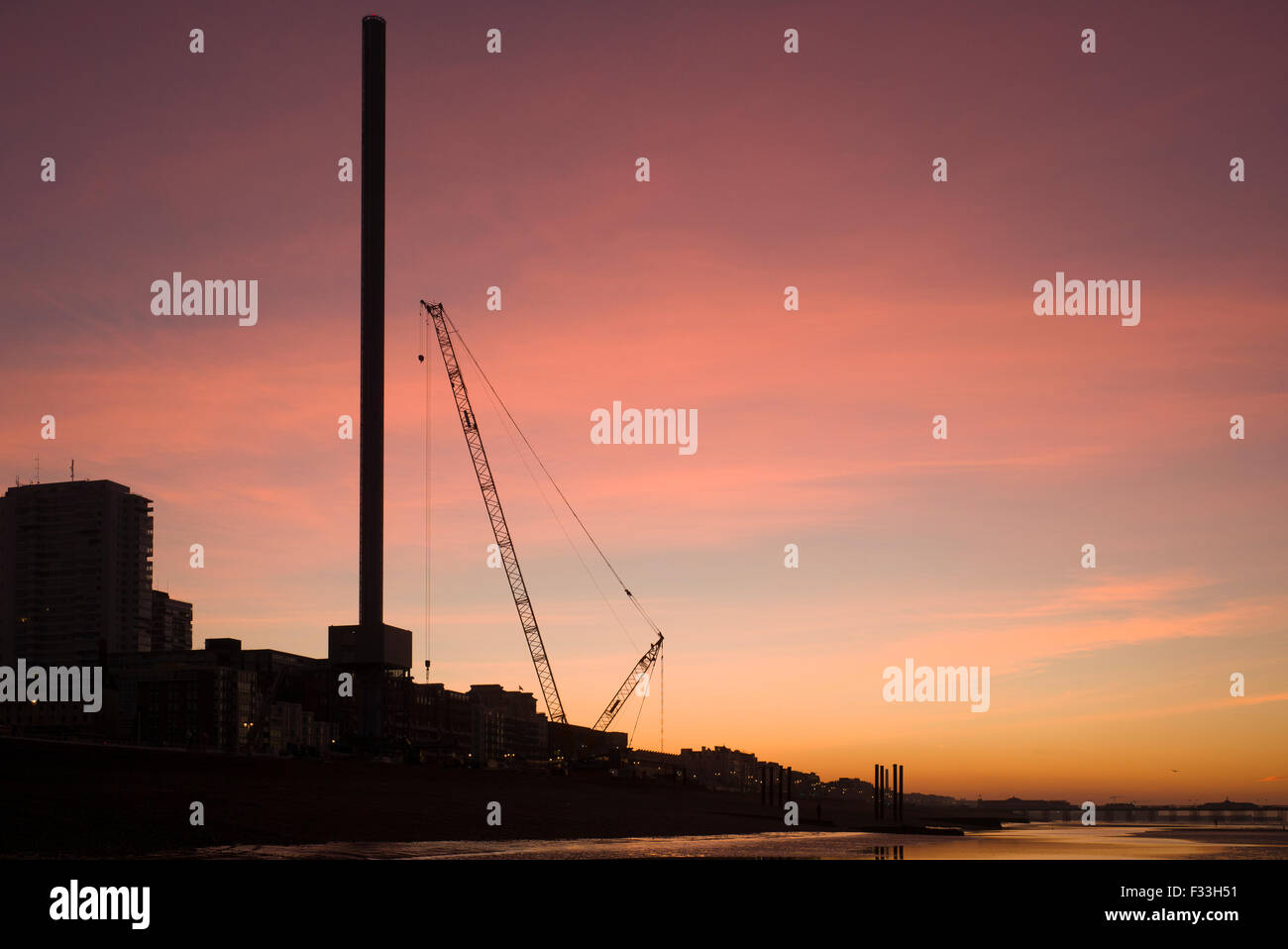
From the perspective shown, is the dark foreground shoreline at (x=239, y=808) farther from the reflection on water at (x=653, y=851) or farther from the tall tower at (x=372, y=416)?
the tall tower at (x=372, y=416)

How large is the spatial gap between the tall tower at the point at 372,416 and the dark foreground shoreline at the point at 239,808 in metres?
43.6

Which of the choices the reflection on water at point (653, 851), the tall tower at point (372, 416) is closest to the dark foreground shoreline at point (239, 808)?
the reflection on water at point (653, 851)

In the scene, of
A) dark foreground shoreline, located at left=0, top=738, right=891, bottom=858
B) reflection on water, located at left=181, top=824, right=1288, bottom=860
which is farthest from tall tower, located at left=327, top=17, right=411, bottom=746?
reflection on water, located at left=181, top=824, right=1288, bottom=860

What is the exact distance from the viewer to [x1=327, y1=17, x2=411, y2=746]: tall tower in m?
151

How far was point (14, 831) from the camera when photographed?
151ft

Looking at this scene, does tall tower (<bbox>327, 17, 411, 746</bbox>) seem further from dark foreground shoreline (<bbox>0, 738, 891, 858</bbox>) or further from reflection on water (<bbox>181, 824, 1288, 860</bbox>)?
reflection on water (<bbox>181, 824, 1288, 860</bbox>)

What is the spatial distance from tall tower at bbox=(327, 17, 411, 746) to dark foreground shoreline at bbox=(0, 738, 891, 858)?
43605 millimetres

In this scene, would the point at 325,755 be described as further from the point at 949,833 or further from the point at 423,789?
the point at 949,833

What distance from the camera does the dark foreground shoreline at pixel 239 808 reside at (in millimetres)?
48500

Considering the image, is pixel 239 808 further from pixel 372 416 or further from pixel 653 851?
pixel 372 416

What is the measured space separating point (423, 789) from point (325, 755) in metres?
47.1
